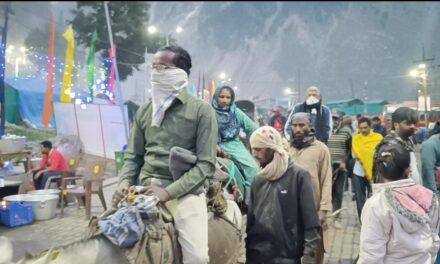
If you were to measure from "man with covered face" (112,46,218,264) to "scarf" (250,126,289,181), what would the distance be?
321mm

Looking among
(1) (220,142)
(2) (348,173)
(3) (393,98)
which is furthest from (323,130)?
(3) (393,98)

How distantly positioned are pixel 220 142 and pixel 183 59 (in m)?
2.14

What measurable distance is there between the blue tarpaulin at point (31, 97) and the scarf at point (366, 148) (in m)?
8.02

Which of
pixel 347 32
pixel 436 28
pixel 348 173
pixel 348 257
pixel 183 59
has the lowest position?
pixel 348 257

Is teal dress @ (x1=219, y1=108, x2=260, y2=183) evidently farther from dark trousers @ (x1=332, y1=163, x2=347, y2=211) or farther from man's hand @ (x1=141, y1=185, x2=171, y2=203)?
man's hand @ (x1=141, y1=185, x2=171, y2=203)

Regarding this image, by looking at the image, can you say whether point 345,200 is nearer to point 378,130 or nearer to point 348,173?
point 378,130

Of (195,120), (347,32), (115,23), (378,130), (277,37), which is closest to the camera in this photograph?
(195,120)

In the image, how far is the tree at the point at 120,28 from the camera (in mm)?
28972

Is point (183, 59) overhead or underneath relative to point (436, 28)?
underneath

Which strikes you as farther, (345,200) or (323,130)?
(345,200)

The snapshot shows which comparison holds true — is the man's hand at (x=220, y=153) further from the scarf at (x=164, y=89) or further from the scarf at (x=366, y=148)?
the scarf at (x=366, y=148)

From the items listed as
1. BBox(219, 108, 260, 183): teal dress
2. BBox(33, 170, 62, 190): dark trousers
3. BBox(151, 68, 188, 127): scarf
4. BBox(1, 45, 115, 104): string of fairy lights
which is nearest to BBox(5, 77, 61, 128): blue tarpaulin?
BBox(1, 45, 115, 104): string of fairy lights

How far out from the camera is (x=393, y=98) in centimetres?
4541

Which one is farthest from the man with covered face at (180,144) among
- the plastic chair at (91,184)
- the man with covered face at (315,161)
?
the plastic chair at (91,184)
